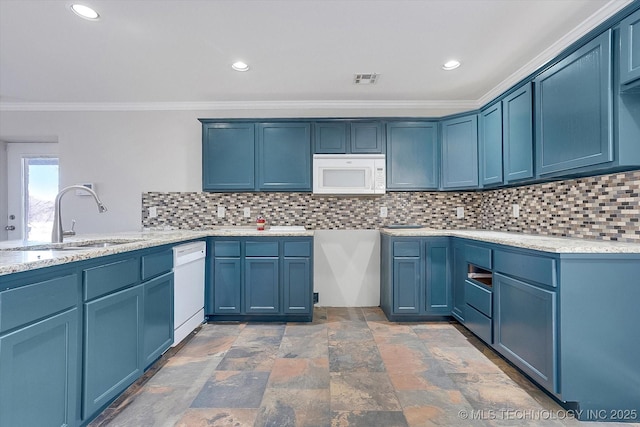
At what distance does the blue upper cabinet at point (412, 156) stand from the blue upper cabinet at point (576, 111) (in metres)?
1.21

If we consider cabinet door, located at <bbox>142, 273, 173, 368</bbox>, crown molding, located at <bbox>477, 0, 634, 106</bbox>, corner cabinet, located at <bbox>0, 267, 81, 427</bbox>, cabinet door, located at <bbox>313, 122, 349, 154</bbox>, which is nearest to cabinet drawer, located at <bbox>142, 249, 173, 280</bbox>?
cabinet door, located at <bbox>142, 273, 173, 368</bbox>

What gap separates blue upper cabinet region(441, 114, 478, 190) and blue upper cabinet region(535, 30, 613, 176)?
0.93 metres

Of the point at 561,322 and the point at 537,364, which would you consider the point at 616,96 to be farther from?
the point at 537,364

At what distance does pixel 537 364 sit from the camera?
190 centimetres

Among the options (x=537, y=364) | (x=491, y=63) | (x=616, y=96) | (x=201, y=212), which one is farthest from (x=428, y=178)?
(x=201, y=212)

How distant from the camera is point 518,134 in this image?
2611 mm

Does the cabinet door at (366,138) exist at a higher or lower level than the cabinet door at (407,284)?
higher

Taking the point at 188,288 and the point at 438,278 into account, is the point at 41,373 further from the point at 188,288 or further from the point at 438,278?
the point at 438,278

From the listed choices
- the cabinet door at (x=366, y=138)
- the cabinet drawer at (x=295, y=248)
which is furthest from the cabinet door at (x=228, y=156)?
the cabinet door at (x=366, y=138)

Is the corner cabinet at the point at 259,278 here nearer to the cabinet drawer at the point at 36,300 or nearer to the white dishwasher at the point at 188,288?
the white dishwasher at the point at 188,288

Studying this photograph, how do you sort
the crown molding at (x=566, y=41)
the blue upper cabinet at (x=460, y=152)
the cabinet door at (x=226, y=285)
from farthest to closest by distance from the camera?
1. the blue upper cabinet at (x=460, y=152)
2. the cabinet door at (x=226, y=285)
3. the crown molding at (x=566, y=41)

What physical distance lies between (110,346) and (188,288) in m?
1.06

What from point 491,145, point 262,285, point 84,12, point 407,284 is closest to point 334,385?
point 262,285

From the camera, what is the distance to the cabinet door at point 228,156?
3.50m
